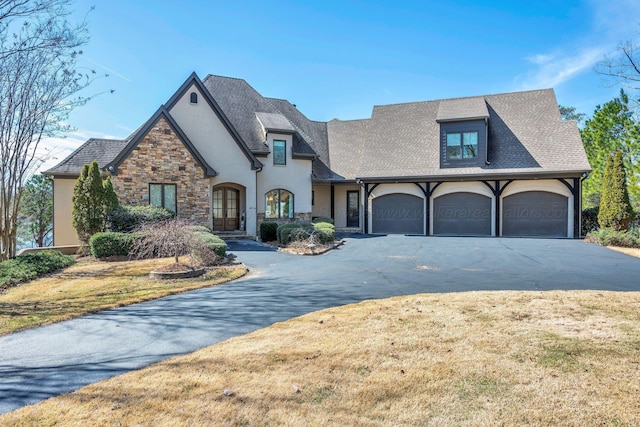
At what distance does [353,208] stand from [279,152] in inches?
241

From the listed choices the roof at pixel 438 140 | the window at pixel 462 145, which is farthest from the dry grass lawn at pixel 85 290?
the window at pixel 462 145

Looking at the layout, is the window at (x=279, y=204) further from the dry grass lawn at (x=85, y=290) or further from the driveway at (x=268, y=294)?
the dry grass lawn at (x=85, y=290)

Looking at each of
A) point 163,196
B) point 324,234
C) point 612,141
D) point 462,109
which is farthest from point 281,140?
point 612,141

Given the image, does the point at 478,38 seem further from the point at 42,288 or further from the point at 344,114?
the point at 42,288

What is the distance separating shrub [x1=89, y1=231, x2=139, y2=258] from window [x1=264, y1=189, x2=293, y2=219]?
868cm

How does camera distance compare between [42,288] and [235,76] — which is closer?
[42,288]

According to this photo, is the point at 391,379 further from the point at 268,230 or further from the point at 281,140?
the point at 281,140

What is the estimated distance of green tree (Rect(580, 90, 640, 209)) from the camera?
23.5m

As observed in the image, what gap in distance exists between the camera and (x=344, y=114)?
89.2 ft

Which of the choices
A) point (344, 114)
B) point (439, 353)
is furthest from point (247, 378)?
point (344, 114)

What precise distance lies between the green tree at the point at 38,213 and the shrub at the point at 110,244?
14.4 metres

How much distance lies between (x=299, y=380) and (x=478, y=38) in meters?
16.9

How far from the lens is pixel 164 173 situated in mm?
15750

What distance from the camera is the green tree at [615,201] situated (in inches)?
634
